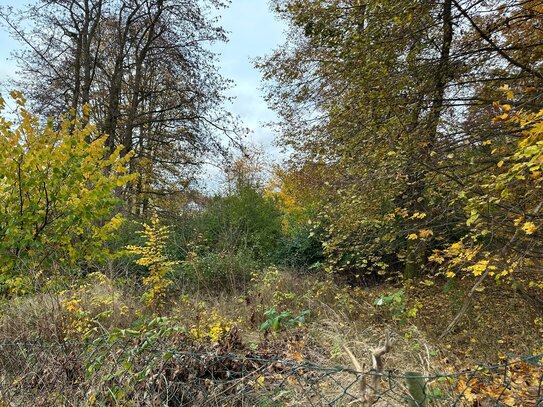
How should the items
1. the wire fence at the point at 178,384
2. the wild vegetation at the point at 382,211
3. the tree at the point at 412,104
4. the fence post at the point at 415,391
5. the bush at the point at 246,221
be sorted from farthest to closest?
1. the bush at the point at 246,221
2. the tree at the point at 412,104
3. the wild vegetation at the point at 382,211
4. the wire fence at the point at 178,384
5. the fence post at the point at 415,391

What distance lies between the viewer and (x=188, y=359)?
2514 mm

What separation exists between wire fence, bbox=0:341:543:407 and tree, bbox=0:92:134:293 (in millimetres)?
1759

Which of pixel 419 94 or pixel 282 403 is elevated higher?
pixel 419 94

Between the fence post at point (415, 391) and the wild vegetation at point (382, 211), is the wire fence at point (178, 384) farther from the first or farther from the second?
the fence post at point (415, 391)

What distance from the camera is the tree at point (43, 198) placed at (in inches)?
165

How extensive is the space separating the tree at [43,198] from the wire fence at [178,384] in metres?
1.76

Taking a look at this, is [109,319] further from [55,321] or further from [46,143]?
[46,143]

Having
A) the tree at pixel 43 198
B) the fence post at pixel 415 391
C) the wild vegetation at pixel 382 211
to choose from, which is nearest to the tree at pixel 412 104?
the wild vegetation at pixel 382 211

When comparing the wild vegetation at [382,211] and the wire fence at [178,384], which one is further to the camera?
the wild vegetation at [382,211]

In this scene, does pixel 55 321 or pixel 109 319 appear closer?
pixel 55 321

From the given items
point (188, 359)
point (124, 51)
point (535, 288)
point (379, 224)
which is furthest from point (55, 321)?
point (124, 51)

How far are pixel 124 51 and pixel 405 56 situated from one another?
9.76 meters

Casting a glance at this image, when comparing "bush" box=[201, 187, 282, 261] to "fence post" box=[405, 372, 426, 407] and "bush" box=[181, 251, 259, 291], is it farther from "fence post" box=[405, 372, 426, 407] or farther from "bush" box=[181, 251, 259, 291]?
"fence post" box=[405, 372, 426, 407]

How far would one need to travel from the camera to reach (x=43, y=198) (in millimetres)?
4395
